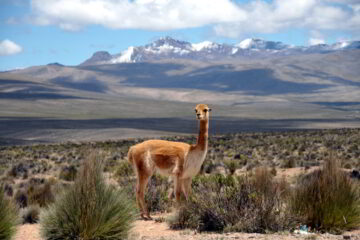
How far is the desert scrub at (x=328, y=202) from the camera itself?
8.36 meters

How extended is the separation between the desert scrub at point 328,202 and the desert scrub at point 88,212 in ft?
9.00

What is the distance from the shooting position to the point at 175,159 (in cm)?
944

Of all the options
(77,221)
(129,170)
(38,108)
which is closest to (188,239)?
(77,221)

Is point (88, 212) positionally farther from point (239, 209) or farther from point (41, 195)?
point (41, 195)

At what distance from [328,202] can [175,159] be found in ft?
8.45

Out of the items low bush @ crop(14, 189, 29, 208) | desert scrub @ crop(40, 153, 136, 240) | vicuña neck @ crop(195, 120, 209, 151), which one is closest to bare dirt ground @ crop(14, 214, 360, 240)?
desert scrub @ crop(40, 153, 136, 240)

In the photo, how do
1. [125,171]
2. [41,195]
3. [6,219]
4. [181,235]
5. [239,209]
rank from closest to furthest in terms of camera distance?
1. [6,219]
2. [181,235]
3. [239,209]
4. [41,195]
5. [125,171]

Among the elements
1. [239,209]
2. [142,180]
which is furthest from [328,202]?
[142,180]

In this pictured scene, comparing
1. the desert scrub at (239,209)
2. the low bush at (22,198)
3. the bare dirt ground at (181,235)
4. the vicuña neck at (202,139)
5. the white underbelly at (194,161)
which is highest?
the vicuña neck at (202,139)

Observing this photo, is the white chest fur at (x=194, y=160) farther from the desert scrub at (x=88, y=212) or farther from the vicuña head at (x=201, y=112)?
the desert scrub at (x=88, y=212)

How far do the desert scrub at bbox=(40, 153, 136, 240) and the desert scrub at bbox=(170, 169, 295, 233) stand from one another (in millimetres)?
1355

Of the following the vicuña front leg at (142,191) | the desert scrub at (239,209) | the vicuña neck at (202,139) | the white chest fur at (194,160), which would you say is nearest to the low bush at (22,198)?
the vicuña front leg at (142,191)

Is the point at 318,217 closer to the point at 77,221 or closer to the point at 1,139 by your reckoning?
the point at 77,221

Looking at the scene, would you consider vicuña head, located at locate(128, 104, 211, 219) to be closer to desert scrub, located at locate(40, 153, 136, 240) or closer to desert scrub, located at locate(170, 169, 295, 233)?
desert scrub, located at locate(170, 169, 295, 233)
